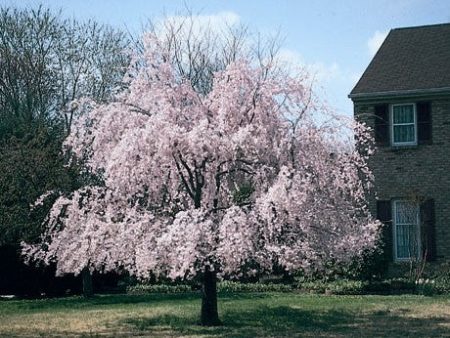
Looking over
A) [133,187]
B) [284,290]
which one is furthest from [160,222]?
[284,290]

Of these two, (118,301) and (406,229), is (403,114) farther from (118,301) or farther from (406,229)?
(118,301)

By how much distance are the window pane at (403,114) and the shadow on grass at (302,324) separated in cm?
920

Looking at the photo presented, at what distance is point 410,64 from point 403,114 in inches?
88.8

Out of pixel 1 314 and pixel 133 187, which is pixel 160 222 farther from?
pixel 1 314

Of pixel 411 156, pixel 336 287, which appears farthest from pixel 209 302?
pixel 411 156

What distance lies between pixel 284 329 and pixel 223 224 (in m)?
2.79

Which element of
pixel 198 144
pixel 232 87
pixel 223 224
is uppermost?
pixel 232 87

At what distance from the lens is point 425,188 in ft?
75.6

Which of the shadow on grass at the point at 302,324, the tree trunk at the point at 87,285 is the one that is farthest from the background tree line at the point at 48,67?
the shadow on grass at the point at 302,324

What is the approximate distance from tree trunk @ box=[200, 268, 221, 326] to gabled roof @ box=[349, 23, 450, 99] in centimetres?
1164

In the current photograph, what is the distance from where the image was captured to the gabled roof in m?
23.3

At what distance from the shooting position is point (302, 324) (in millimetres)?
13891

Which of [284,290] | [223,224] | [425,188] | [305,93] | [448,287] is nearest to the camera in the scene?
[223,224]

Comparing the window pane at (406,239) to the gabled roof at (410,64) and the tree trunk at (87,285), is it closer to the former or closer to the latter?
the gabled roof at (410,64)
